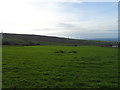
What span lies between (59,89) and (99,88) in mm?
2604

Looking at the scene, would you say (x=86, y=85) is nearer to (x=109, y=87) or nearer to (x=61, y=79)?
(x=109, y=87)

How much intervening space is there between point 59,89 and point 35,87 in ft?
5.33

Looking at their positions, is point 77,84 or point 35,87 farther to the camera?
point 77,84

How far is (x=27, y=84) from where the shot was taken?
11070 mm

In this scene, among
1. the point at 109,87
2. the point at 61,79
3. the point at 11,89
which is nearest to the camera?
the point at 11,89

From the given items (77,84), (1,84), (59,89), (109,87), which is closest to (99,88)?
(109,87)

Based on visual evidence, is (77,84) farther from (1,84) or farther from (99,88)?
(1,84)

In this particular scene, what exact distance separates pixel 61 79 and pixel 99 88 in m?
3.40

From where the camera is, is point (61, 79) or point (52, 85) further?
point (61, 79)

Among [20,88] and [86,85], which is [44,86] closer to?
[20,88]

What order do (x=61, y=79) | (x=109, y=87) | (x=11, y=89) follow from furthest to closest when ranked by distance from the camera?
(x=61, y=79), (x=109, y=87), (x=11, y=89)

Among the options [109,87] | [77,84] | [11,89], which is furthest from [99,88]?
[11,89]

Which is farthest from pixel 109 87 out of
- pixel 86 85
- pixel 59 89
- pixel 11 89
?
pixel 11 89

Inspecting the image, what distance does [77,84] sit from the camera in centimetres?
1109
